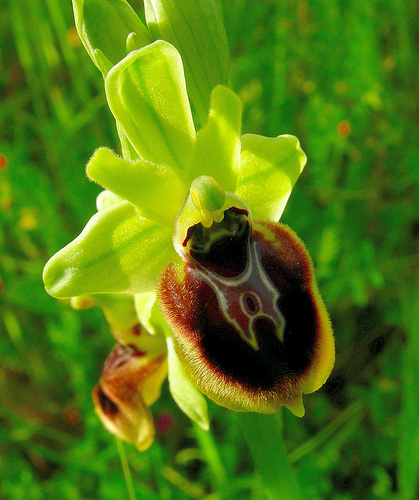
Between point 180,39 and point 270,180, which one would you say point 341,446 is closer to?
point 270,180

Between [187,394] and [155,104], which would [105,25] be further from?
[187,394]

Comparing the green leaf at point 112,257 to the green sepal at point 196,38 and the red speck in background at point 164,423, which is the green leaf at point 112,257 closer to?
the green sepal at point 196,38

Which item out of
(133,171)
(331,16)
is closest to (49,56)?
(331,16)

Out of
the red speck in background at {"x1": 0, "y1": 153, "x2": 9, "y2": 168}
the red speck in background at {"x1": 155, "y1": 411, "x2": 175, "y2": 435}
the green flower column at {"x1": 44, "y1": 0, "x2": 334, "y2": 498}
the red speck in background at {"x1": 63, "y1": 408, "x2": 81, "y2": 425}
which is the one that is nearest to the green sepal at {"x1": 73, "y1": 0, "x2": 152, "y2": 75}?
the green flower column at {"x1": 44, "y1": 0, "x2": 334, "y2": 498}

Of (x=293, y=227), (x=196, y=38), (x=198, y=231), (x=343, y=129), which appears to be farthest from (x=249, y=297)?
(x=343, y=129)

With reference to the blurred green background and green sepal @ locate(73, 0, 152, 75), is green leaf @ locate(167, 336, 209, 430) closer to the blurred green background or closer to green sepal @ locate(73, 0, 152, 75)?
green sepal @ locate(73, 0, 152, 75)

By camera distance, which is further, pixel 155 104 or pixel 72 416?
pixel 72 416
